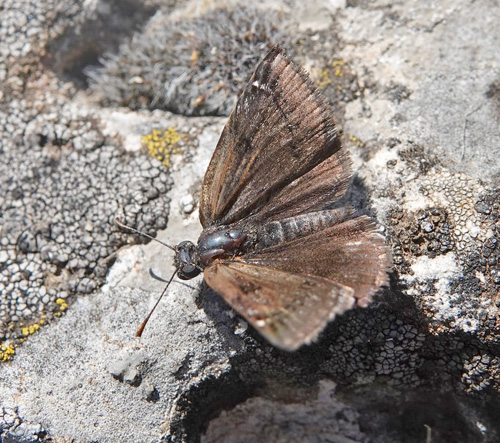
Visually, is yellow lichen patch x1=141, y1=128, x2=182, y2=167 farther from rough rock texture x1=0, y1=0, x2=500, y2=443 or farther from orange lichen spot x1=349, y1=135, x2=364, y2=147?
orange lichen spot x1=349, y1=135, x2=364, y2=147

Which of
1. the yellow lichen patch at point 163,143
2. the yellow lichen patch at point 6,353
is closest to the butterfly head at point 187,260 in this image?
the yellow lichen patch at point 163,143

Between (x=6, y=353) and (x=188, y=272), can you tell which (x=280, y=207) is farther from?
(x=6, y=353)

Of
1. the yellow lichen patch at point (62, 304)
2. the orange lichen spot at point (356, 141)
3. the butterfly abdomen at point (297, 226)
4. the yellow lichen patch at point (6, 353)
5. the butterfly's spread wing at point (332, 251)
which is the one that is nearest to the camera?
the butterfly's spread wing at point (332, 251)

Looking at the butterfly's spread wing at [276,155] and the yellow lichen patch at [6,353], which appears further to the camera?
the yellow lichen patch at [6,353]

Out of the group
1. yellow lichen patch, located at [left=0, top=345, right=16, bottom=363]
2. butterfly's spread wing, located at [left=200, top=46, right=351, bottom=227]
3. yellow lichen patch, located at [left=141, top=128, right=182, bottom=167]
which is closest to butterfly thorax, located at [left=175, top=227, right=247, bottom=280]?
butterfly's spread wing, located at [left=200, top=46, right=351, bottom=227]

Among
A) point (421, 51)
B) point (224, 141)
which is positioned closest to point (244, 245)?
point (224, 141)

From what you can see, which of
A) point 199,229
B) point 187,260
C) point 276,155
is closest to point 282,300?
point 187,260

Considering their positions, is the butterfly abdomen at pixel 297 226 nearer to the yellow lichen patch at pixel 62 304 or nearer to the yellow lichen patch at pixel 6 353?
the yellow lichen patch at pixel 62 304

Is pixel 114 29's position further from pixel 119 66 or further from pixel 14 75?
pixel 14 75
